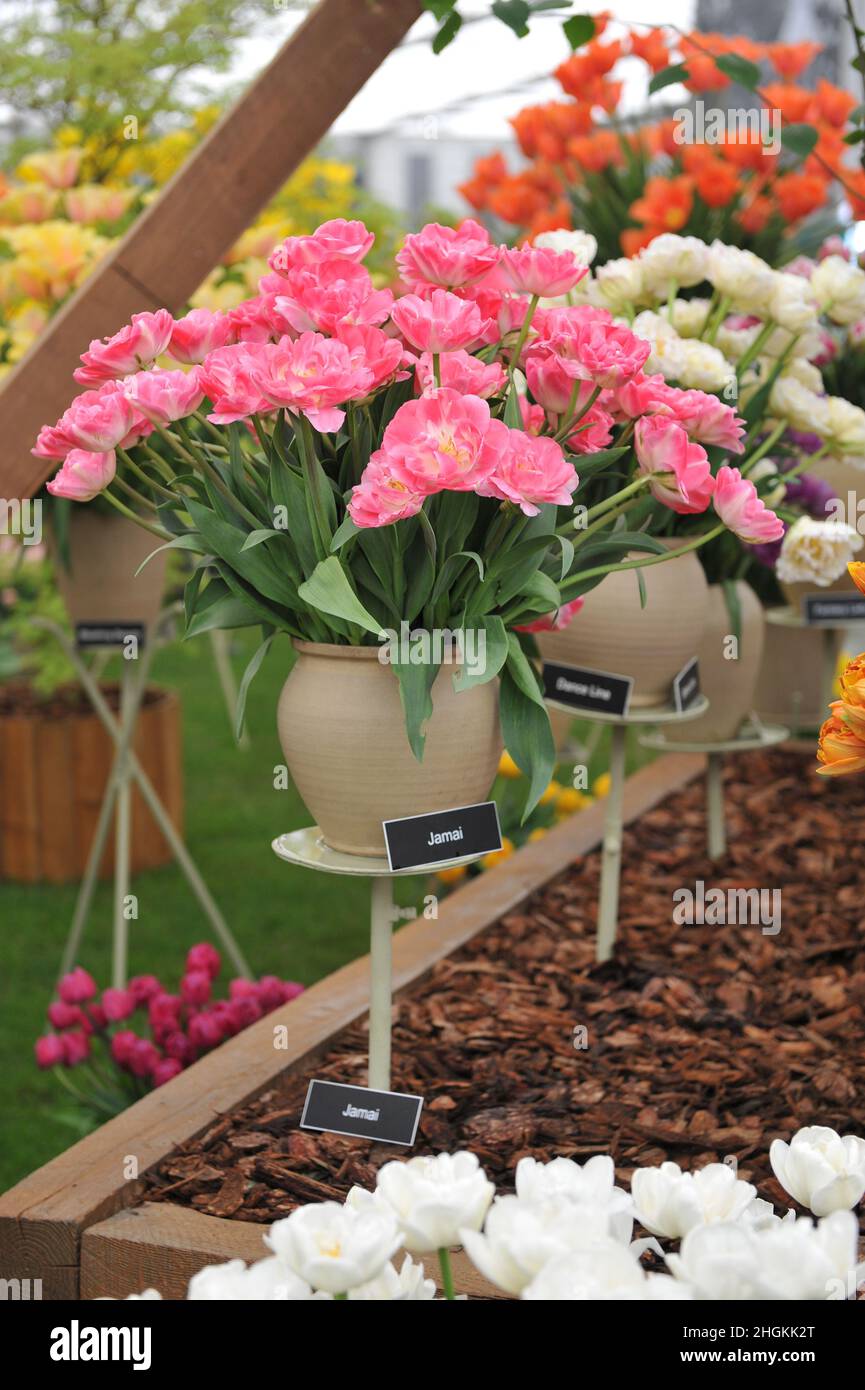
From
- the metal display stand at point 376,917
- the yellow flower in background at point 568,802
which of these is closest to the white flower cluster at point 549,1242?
the metal display stand at point 376,917

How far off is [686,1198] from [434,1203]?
0.17 m

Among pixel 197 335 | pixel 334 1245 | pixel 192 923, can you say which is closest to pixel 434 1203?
pixel 334 1245

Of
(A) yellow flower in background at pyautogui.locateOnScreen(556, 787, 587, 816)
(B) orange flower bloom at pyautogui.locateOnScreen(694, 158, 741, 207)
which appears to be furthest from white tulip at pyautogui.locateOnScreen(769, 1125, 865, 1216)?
(A) yellow flower in background at pyautogui.locateOnScreen(556, 787, 587, 816)

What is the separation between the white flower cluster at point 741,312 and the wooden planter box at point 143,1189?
89 centimetres

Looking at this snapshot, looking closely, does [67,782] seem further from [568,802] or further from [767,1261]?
[767,1261]

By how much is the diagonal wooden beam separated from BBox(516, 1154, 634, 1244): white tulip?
1121 mm

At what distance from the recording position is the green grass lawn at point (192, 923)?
2.76 meters

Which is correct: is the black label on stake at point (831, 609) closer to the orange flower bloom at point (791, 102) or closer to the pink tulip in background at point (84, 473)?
the orange flower bloom at point (791, 102)

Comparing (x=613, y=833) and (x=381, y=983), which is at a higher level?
(x=613, y=833)

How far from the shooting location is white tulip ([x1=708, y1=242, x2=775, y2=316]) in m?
1.75

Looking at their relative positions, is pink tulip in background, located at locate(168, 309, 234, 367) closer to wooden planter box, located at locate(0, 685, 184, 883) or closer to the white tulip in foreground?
the white tulip in foreground

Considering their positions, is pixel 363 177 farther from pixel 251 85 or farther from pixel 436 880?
pixel 251 85

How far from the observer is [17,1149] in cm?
249

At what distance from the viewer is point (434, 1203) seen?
2.42ft
